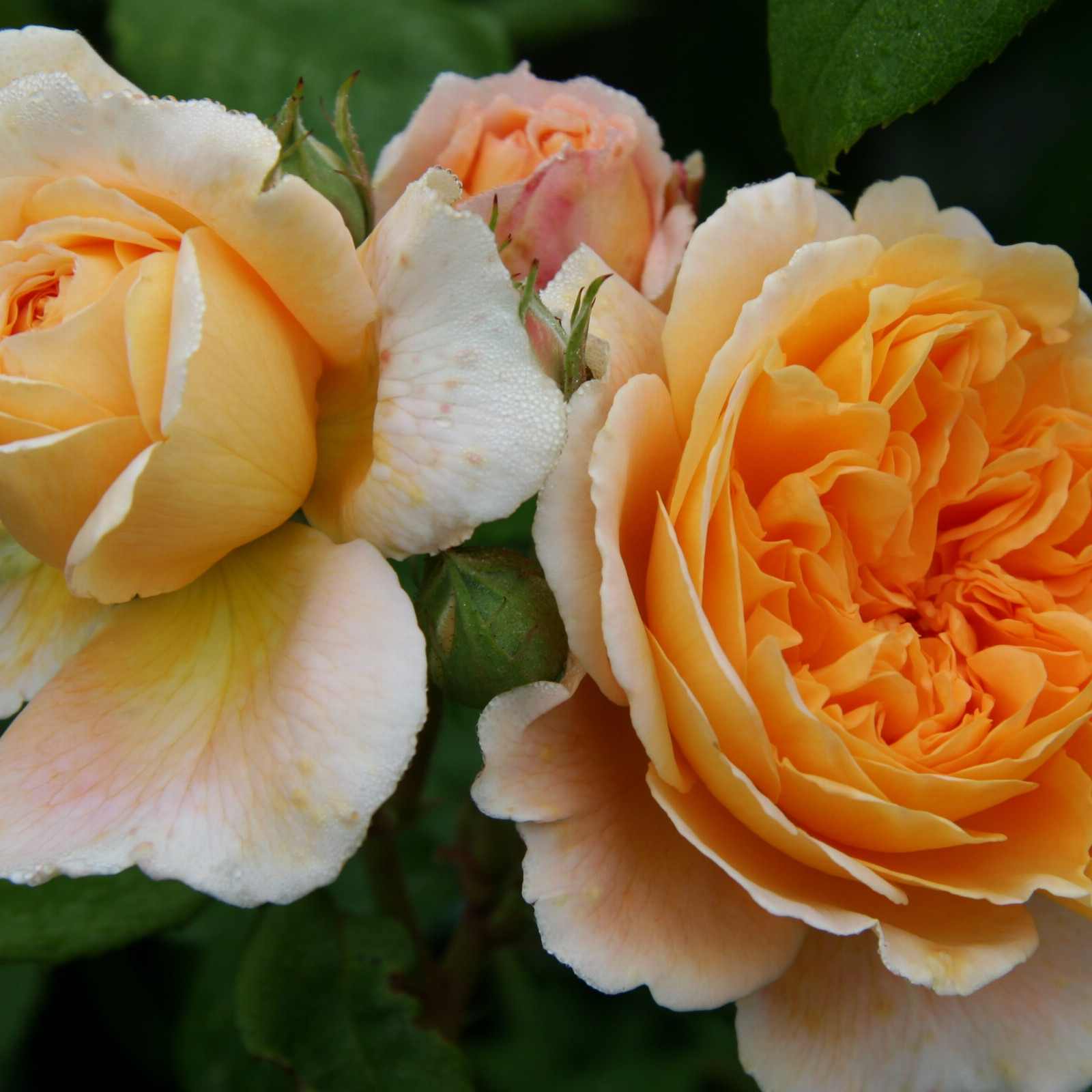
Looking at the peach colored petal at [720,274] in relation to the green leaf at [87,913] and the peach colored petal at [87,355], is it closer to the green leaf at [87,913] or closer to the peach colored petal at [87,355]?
the peach colored petal at [87,355]

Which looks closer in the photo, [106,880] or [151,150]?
[151,150]

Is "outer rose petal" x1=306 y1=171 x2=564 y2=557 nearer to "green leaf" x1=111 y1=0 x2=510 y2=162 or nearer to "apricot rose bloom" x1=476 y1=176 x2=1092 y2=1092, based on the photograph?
"apricot rose bloom" x1=476 y1=176 x2=1092 y2=1092

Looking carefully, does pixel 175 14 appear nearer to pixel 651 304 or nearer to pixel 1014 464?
pixel 651 304

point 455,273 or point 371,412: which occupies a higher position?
point 455,273

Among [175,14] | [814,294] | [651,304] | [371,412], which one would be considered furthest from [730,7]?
[371,412]

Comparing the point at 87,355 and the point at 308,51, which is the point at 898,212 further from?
the point at 308,51
